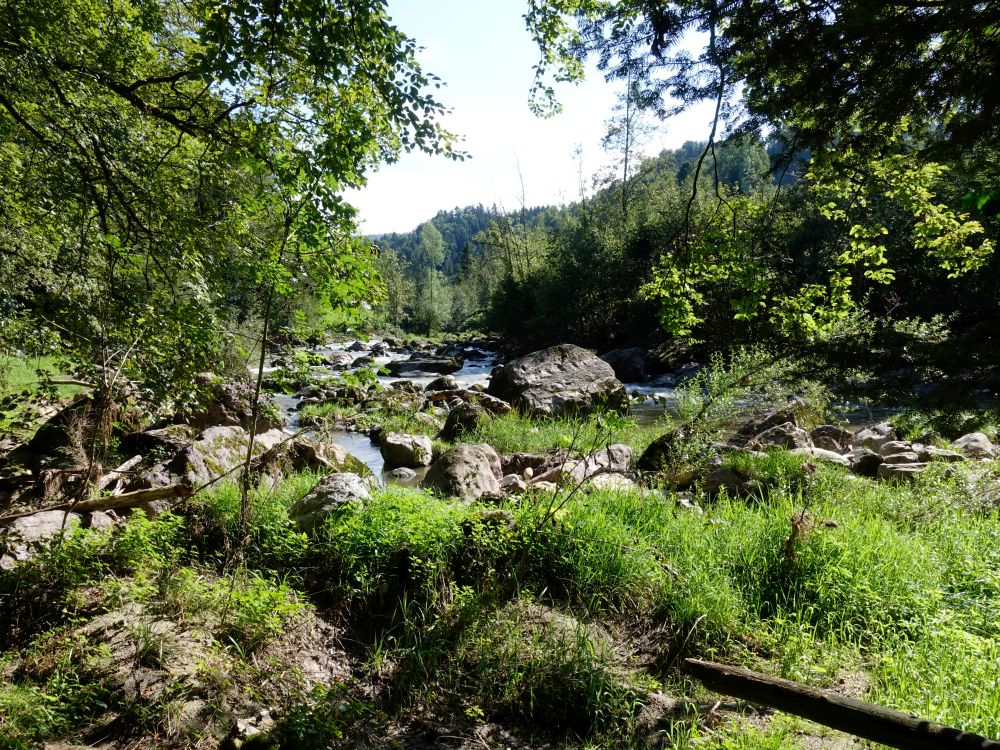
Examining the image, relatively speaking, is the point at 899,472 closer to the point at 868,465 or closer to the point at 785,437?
the point at 868,465

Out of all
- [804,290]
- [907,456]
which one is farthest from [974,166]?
[907,456]

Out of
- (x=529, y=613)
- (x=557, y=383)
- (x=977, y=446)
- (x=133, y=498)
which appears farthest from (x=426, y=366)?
(x=529, y=613)

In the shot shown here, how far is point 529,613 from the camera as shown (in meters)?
3.84

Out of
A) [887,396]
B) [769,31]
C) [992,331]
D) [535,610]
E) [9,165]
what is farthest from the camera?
[9,165]

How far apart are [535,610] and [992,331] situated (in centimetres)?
301

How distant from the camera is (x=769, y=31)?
2.69 metres

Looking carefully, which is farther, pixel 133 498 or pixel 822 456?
pixel 822 456

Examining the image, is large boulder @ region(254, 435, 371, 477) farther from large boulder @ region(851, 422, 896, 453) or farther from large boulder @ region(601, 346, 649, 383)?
large boulder @ region(601, 346, 649, 383)

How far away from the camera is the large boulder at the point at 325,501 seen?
4633 mm

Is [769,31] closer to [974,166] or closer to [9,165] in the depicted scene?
[974,166]

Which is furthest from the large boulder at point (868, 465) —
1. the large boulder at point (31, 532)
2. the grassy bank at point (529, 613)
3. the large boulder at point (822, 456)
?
the large boulder at point (31, 532)

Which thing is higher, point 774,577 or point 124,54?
point 124,54

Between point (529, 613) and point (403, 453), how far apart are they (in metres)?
6.54

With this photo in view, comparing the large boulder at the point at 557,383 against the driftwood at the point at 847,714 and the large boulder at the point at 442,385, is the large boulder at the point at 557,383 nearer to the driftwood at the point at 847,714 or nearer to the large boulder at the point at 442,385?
the large boulder at the point at 442,385
